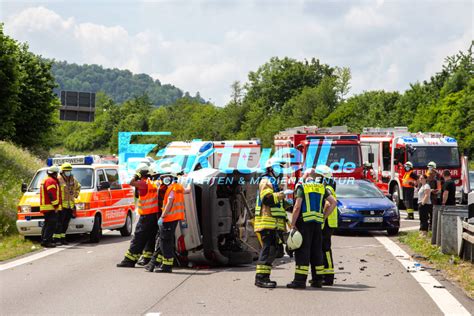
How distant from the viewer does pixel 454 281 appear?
11328 millimetres

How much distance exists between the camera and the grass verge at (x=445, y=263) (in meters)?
11.2

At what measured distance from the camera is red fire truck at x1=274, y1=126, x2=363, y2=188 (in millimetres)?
26094

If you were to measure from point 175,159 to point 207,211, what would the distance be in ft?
36.6

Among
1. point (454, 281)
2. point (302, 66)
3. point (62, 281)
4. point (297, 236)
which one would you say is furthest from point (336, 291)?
point (302, 66)

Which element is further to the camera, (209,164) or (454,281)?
(209,164)

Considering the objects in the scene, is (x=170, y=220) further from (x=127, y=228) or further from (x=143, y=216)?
(x=127, y=228)

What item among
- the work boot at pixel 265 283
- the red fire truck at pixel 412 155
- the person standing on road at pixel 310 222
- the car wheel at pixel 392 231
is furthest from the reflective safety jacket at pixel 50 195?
the red fire truck at pixel 412 155

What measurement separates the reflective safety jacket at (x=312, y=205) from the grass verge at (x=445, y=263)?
2.36m

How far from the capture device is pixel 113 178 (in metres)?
19.3

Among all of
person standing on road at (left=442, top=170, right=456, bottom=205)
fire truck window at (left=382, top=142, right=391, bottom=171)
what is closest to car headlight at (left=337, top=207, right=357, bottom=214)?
person standing on road at (left=442, top=170, right=456, bottom=205)

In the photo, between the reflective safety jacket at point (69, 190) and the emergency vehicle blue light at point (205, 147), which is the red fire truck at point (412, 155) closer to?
the emergency vehicle blue light at point (205, 147)

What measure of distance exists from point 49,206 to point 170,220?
16.9 ft

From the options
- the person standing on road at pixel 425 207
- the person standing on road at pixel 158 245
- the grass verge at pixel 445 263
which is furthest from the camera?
the person standing on road at pixel 425 207

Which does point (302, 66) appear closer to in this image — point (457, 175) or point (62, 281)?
point (457, 175)
